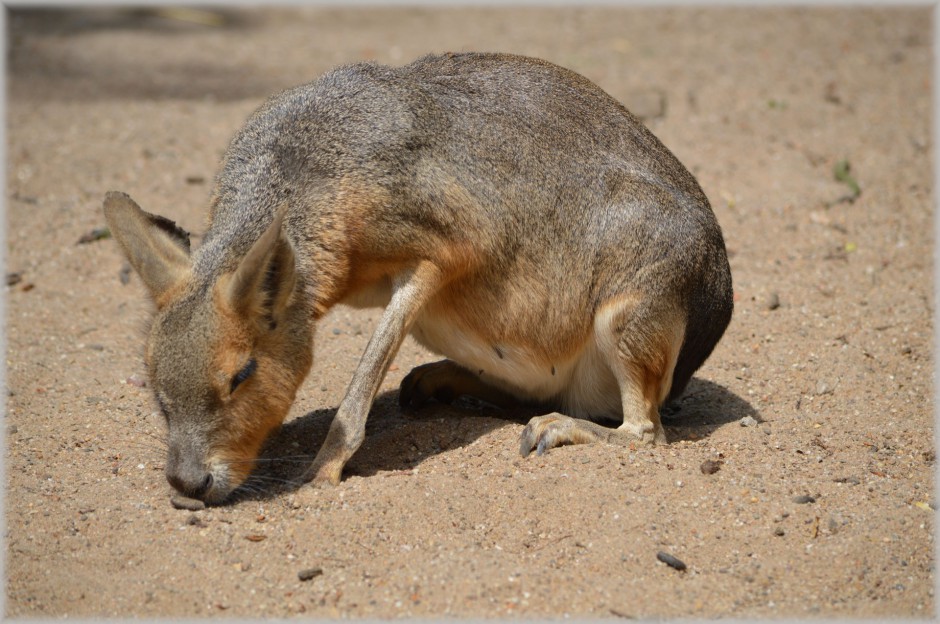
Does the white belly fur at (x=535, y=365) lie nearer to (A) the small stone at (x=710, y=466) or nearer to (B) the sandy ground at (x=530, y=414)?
(B) the sandy ground at (x=530, y=414)

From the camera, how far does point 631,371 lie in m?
6.15

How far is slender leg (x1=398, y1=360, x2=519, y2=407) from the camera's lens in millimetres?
6781

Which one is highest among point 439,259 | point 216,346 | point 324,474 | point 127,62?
point 439,259

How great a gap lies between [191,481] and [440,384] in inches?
80.5

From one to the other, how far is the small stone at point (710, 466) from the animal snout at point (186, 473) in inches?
98.0

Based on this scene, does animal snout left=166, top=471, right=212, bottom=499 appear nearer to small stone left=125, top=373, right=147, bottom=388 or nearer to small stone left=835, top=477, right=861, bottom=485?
small stone left=125, top=373, right=147, bottom=388

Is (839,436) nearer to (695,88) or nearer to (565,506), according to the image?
(565,506)

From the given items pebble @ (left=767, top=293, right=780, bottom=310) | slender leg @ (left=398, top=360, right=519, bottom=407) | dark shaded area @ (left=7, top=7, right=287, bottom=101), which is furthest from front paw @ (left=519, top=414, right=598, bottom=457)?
dark shaded area @ (left=7, top=7, right=287, bottom=101)

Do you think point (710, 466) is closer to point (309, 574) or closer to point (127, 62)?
point (309, 574)

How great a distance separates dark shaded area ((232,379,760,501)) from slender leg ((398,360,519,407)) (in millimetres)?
83

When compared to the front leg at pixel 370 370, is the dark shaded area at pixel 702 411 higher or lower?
lower

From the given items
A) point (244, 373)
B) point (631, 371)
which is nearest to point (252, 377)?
point (244, 373)

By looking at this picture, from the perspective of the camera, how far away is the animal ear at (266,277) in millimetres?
4961

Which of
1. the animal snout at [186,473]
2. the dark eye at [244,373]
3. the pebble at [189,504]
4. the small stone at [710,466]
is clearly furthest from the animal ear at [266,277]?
the small stone at [710,466]
